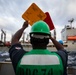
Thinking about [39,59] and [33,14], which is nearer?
[39,59]

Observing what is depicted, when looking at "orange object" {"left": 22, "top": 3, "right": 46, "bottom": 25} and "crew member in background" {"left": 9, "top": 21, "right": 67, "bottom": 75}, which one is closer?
"crew member in background" {"left": 9, "top": 21, "right": 67, "bottom": 75}

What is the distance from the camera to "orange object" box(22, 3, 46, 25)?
2902 millimetres

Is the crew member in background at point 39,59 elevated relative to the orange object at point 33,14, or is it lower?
lower

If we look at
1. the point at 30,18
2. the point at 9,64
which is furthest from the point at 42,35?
the point at 9,64

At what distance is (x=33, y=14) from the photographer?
298 centimetres

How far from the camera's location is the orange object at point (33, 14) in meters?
2.90

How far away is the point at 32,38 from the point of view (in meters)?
2.14

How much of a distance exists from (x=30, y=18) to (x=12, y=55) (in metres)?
0.87

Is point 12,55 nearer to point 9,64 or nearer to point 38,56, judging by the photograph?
point 38,56

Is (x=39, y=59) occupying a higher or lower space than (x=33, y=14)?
lower

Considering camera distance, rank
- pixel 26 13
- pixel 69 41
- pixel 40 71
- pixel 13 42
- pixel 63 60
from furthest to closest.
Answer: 1. pixel 69 41
2. pixel 26 13
3. pixel 13 42
4. pixel 63 60
5. pixel 40 71

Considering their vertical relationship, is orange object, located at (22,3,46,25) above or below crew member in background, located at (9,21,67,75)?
above

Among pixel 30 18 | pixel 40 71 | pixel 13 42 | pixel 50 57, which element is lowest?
pixel 40 71

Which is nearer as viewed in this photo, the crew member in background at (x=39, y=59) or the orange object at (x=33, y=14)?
the crew member in background at (x=39, y=59)
